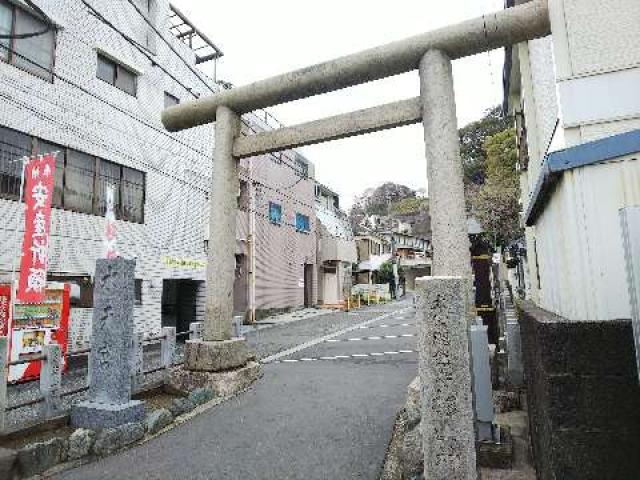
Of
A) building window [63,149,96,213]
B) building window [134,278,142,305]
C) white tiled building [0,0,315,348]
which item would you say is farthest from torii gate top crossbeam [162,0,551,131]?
building window [134,278,142,305]

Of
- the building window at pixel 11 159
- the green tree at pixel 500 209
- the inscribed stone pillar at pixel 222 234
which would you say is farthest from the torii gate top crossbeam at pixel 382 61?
A: the green tree at pixel 500 209

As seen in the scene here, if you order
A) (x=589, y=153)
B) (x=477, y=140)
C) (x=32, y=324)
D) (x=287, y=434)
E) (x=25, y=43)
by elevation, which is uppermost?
(x=477, y=140)

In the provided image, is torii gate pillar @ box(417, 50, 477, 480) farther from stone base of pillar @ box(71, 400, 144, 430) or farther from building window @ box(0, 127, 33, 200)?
building window @ box(0, 127, 33, 200)

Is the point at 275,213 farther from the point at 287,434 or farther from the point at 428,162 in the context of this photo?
the point at 287,434

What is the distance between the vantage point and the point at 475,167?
45.7 metres

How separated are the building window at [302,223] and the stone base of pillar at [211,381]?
21500 mm

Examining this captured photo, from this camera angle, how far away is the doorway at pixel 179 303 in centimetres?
1850

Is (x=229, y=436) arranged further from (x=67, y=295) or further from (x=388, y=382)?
(x=67, y=295)

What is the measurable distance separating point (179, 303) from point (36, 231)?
9721mm

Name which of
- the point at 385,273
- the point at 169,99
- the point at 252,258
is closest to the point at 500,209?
the point at 252,258

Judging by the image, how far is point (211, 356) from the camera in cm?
725

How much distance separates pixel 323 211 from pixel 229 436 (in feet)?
100

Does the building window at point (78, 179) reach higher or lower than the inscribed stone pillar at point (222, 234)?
higher

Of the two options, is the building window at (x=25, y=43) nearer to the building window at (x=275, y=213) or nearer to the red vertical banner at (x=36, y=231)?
the red vertical banner at (x=36, y=231)
